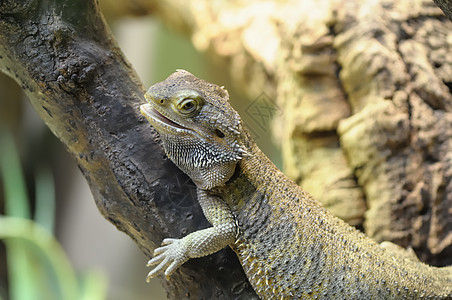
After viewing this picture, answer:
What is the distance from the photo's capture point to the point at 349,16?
135 inches

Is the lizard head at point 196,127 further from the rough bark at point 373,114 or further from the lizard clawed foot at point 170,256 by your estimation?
the rough bark at point 373,114

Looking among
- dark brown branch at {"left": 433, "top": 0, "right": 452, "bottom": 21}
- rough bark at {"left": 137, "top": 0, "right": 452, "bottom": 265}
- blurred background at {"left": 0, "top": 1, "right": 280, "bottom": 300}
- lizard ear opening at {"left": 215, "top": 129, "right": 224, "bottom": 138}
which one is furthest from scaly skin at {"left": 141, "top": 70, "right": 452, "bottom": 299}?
blurred background at {"left": 0, "top": 1, "right": 280, "bottom": 300}

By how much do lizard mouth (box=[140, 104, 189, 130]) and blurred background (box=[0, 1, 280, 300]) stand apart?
209 centimetres

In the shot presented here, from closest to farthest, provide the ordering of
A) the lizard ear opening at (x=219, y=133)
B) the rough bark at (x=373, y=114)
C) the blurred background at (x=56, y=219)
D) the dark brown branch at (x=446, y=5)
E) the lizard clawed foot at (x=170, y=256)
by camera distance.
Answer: the dark brown branch at (x=446, y=5)
the lizard clawed foot at (x=170, y=256)
the lizard ear opening at (x=219, y=133)
the rough bark at (x=373, y=114)
the blurred background at (x=56, y=219)

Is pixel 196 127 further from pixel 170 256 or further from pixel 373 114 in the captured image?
pixel 373 114

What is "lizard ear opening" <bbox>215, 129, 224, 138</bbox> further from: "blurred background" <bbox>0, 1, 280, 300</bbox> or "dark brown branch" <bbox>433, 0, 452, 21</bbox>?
"blurred background" <bbox>0, 1, 280, 300</bbox>

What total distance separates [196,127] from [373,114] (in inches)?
64.9

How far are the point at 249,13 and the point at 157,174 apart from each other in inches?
129

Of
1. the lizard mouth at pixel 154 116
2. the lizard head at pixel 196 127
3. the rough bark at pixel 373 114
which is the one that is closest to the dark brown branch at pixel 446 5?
the lizard head at pixel 196 127

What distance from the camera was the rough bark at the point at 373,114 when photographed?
300cm

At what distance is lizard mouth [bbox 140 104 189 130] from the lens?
6.63 feet

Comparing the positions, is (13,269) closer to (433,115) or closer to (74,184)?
(74,184)

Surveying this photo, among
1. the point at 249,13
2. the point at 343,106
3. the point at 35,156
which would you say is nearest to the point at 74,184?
the point at 35,156

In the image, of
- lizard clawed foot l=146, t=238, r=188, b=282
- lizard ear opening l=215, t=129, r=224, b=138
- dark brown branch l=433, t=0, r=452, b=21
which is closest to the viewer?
dark brown branch l=433, t=0, r=452, b=21
